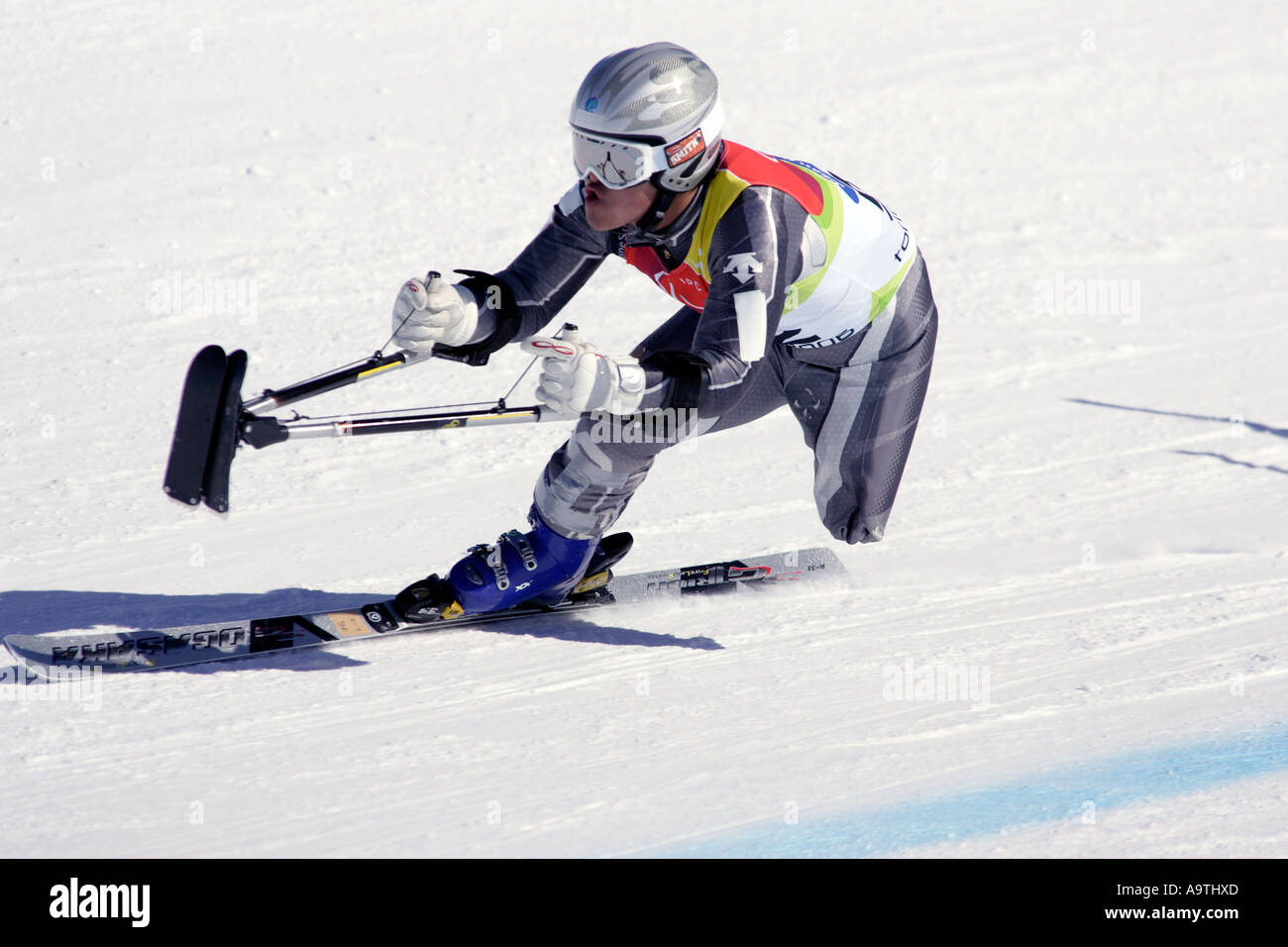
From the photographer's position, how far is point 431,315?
4.32 meters

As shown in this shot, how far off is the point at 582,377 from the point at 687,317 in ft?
Result: 3.89

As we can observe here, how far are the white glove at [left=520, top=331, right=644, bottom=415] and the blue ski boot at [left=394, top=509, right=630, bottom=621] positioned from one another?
971 mm

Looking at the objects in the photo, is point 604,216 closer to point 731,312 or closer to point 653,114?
point 653,114

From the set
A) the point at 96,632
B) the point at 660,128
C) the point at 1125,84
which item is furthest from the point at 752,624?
the point at 1125,84

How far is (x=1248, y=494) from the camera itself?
20.1 feet

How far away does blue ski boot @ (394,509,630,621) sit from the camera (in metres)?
4.69

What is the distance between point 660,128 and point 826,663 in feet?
6.18
